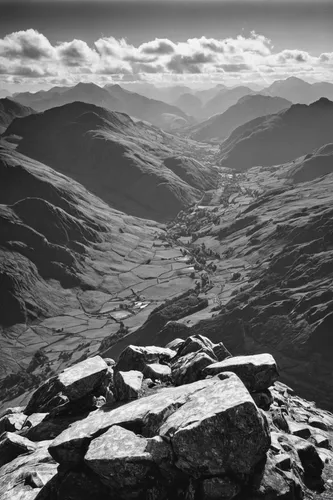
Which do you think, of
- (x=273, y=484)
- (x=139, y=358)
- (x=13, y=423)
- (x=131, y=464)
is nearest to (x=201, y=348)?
(x=139, y=358)

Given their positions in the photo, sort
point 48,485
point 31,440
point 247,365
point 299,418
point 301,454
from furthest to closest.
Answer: point 299,418 < point 31,440 < point 247,365 < point 301,454 < point 48,485

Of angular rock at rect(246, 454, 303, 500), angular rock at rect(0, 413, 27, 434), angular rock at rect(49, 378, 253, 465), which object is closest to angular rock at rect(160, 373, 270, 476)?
angular rock at rect(246, 454, 303, 500)

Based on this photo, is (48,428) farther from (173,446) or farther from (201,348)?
(173,446)

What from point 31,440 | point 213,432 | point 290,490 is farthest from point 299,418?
point 31,440

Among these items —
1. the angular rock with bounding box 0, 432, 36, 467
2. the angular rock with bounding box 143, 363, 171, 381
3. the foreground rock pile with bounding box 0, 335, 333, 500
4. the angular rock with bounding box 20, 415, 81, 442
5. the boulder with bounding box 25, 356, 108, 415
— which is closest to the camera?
the foreground rock pile with bounding box 0, 335, 333, 500

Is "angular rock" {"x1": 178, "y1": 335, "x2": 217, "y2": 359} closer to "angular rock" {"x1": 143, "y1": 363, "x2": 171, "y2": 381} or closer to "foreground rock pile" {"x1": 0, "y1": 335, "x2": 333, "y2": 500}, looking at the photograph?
"angular rock" {"x1": 143, "y1": 363, "x2": 171, "y2": 381}

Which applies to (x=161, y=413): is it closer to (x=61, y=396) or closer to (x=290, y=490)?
(x=290, y=490)

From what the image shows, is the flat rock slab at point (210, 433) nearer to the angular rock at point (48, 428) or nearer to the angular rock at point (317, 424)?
the angular rock at point (48, 428)
